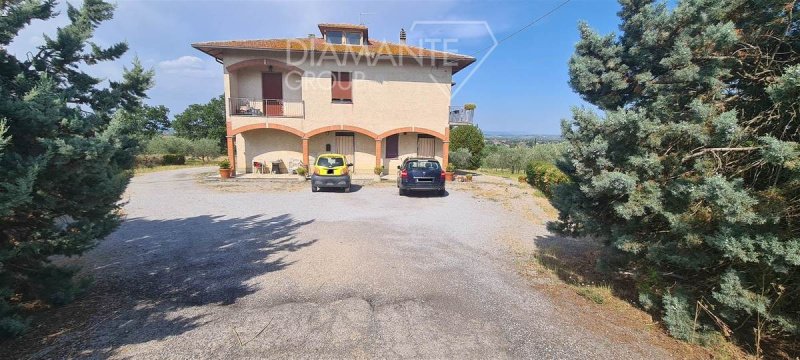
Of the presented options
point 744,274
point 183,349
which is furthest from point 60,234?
point 744,274

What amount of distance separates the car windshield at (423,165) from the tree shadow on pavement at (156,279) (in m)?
5.77

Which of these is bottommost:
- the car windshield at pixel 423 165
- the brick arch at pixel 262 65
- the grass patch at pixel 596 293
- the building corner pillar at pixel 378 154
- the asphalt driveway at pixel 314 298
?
the grass patch at pixel 596 293

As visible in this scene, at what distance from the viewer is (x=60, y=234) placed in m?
3.26

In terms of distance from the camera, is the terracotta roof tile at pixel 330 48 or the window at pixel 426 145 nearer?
the terracotta roof tile at pixel 330 48

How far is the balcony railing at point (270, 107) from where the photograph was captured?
1675 centimetres

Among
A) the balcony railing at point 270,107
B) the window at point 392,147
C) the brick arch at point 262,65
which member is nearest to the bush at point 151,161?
the balcony railing at point 270,107

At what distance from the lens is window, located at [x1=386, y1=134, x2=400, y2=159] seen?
18344mm

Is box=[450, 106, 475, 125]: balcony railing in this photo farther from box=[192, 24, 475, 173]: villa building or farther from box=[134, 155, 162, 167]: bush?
box=[134, 155, 162, 167]: bush

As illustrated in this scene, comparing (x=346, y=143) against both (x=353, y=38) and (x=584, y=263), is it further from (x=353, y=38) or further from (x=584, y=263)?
(x=584, y=263)

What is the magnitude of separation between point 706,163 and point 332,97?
15.9 meters

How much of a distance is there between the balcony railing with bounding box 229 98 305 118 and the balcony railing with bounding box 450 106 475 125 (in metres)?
8.52

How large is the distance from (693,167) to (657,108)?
0.75m

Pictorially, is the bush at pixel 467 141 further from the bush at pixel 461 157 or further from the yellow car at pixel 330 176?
the yellow car at pixel 330 176

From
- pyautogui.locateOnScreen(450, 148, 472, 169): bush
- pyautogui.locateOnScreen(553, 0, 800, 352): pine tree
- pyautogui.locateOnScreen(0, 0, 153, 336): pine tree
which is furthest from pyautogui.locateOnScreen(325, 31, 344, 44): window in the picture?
pyautogui.locateOnScreen(553, 0, 800, 352): pine tree
